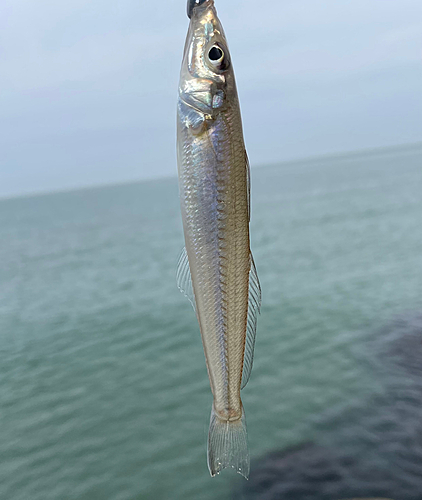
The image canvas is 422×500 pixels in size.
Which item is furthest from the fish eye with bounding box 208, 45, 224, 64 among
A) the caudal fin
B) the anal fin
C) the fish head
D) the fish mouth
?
the caudal fin

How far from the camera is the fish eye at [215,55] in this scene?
317 centimetres

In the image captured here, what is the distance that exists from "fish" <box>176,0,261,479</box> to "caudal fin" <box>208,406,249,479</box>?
0.10 meters

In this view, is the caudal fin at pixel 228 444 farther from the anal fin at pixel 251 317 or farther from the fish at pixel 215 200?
the anal fin at pixel 251 317

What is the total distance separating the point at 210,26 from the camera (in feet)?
10.6

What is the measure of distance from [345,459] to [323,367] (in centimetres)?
485

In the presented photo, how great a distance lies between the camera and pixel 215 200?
10.2 feet

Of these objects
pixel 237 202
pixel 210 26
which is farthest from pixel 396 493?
pixel 210 26

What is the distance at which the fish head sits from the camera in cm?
310

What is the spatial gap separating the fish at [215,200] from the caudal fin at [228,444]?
98 mm

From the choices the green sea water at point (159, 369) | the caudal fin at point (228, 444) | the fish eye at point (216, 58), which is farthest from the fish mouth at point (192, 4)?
the green sea water at point (159, 369)

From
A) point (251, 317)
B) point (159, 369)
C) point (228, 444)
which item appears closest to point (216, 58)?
point (251, 317)

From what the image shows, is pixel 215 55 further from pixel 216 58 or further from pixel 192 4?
pixel 192 4

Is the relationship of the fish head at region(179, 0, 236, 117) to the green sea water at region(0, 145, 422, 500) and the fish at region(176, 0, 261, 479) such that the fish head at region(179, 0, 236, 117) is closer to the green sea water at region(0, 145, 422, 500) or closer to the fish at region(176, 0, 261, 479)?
the fish at region(176, 0, 261, 479)

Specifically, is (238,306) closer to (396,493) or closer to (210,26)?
(210,26)
